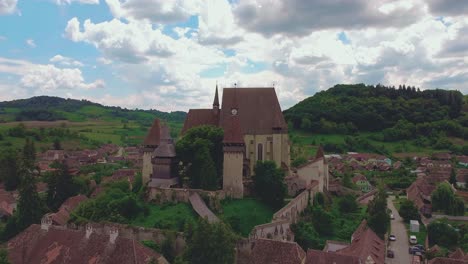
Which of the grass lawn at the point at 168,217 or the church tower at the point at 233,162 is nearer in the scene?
the grass lawn at the point at 168,217

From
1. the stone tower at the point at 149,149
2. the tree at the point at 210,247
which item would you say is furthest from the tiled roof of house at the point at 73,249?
the stone tower at the point at 149,149

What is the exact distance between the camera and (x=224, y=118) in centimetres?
5581

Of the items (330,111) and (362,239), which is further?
(330,111)

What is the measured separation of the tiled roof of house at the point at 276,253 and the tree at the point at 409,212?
3510 cm

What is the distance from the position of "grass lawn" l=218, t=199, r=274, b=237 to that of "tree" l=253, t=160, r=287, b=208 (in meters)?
1.09

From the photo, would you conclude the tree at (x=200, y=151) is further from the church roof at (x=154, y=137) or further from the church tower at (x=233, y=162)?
the church roof at (x=154, y=137)

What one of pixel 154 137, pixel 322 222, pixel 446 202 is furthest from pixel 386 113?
pixel 154 137

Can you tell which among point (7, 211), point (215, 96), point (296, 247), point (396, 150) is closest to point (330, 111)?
point (396, 150)

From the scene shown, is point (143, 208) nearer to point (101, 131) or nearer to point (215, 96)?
point (215, 96)

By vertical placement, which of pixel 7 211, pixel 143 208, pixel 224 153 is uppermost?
pixel 224 153

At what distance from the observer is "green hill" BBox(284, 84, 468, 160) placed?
14262 centimetres

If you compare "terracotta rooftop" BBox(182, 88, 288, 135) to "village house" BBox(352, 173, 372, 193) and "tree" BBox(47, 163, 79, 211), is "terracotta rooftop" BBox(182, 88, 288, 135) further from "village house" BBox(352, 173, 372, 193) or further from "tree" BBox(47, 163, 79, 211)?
"village house" BBox(352, 173, 372, 193)

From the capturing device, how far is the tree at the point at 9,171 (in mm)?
83812

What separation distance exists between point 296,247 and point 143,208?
18.5 metres
